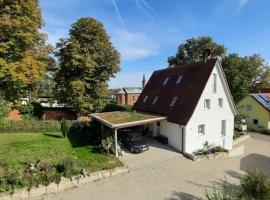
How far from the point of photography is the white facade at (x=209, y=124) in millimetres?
19172

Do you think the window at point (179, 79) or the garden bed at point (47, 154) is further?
the window at point (179, 79)

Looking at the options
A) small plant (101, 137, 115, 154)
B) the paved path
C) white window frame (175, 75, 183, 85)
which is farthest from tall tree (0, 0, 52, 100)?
white window frame (175, 75, 183, 85)

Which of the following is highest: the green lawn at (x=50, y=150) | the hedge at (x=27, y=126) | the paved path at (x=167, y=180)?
the hedge at (x=27, y=126)

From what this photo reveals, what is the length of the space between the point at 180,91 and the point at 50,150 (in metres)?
13.8

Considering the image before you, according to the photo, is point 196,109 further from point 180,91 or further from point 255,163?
point 255,163

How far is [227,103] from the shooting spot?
22.2m

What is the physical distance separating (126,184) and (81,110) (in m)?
16.9

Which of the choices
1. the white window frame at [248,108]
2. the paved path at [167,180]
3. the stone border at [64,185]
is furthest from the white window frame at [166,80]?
the white window frame at [248,108]

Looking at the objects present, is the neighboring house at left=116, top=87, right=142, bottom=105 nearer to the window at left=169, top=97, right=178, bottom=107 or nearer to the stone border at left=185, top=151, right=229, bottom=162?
the window at left=169, top=97, right=178, bottom=107

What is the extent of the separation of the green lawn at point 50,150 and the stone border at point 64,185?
0.72 m

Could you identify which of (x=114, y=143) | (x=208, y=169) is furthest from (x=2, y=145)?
(x=208, y=169)

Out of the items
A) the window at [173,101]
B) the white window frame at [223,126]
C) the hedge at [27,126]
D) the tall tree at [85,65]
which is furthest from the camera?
the tall tree at [85,65]

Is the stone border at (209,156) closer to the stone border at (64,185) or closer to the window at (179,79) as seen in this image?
the stone border at (64,185)

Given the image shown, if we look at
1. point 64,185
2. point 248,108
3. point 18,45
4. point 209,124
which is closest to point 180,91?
point 209,124
